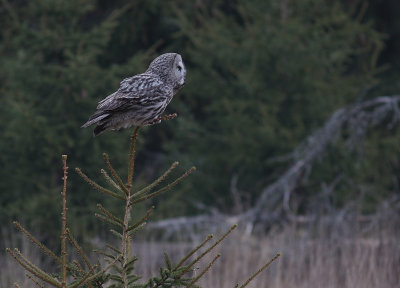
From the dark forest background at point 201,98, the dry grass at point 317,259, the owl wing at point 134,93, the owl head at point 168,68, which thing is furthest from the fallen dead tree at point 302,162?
the owl wing at point 134,93

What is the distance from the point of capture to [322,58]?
11.2 metres

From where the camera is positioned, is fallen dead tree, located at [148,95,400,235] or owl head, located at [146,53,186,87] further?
fallen dead tree, located at [148,95,400,235]

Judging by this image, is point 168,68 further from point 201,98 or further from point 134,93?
point 201,98

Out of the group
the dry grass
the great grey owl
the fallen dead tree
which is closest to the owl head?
the great grey owl

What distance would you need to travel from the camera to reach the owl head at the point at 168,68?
3635 mm

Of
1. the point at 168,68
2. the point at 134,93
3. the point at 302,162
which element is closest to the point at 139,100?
the point at 134,93

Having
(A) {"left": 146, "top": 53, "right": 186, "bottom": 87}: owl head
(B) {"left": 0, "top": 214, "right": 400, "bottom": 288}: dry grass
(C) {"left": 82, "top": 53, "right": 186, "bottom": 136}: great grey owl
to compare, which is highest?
(A) {"left": 146, "top": 53, "right": 186, "bottom": 87}: owl head

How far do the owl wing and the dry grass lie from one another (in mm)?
2635

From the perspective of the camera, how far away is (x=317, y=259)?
6758 mm

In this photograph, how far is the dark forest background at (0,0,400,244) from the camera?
8961mm

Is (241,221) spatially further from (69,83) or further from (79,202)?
(69,83)

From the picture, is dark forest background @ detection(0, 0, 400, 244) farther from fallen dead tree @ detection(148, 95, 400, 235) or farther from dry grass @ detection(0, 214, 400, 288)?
dry grass @ detection(0, 214, 400, 288)

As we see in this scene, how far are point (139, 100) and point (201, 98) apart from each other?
9.53 m

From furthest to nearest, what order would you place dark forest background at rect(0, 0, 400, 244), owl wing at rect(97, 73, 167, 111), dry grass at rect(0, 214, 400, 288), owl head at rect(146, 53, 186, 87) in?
1. dark forest background at rect(0, 0, 400, 244)
2. dry grass at rect(0, 214, 400, 288)
3. owl head at rect(146, 53, 186, 87)
4. owl wing at rect(97, 73, 167, 111)
